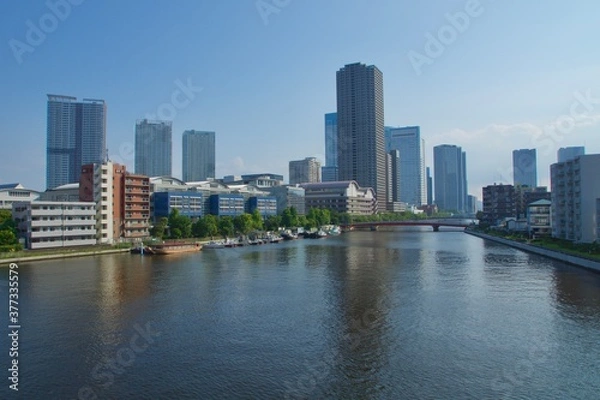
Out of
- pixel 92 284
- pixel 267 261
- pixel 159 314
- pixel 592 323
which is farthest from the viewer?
pixel 267 261

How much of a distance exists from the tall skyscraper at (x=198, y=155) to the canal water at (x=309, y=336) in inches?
6335

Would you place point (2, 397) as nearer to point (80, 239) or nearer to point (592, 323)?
point (592, 323)

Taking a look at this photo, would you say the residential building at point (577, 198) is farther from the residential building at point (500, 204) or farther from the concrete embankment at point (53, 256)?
the concrete embankment at point (53, 256)

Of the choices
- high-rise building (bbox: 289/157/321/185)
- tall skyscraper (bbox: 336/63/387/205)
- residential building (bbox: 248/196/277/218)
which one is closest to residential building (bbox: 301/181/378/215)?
tall skyscraper (bbox: 336/63/387/205)

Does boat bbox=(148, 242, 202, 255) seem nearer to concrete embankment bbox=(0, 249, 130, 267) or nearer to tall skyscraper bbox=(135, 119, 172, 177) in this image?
concrete embankment bbox=(0, 249, 130, 267)

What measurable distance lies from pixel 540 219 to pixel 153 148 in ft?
410

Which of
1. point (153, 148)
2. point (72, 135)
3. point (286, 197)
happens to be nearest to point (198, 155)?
point (153, 148)

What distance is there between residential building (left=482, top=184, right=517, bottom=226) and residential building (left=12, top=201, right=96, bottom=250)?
7366 centimetres

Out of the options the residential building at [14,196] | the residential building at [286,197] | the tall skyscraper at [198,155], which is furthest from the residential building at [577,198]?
the tall skyscraper at [198,155]

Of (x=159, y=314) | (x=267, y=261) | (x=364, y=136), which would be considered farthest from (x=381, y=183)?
(x=159, y=314)

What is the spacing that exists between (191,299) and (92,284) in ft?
24.6

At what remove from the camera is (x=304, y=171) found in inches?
6585

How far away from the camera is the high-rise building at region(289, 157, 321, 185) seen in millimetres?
166250

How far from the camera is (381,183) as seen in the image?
144500 mm
